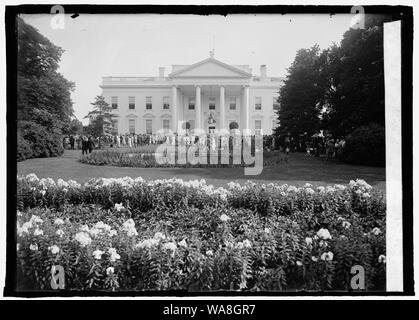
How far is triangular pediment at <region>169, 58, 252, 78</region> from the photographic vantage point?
4.48 m

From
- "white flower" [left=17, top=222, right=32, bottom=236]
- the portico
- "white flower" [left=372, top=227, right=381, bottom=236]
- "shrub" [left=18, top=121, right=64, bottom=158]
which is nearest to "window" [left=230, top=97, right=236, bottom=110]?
the portico

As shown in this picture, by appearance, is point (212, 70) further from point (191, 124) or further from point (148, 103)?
point (148, 103)

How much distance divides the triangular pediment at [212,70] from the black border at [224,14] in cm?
81

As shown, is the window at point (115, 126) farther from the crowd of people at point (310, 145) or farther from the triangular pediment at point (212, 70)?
the crowd of people at point (310, 145)

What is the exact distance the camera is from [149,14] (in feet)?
12.4

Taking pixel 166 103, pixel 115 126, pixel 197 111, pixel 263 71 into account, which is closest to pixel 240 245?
pixel 263 71

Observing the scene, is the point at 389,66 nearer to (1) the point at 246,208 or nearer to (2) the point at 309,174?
(2) the point at 309,174

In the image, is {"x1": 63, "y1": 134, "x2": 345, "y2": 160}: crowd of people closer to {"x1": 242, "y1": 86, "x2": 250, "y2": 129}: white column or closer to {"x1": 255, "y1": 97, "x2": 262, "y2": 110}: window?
{"x1": 242, "y1": 86, "x2": 250, "y2": 129}: white column

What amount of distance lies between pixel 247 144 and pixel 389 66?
6.41 feet

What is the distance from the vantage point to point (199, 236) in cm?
412
